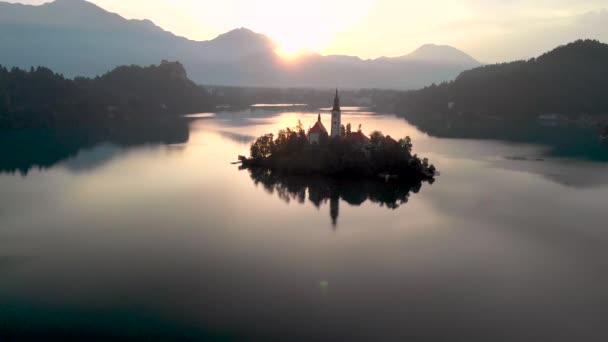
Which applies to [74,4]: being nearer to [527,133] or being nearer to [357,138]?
[527,133]

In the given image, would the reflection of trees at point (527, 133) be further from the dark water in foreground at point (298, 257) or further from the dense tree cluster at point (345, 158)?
the dense tree cluster at point (345, 158)

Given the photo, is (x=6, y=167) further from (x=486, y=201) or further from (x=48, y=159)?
(x=486, y=201)

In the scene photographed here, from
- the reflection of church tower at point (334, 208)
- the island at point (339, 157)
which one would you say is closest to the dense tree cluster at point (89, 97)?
the island at point (339, 157)

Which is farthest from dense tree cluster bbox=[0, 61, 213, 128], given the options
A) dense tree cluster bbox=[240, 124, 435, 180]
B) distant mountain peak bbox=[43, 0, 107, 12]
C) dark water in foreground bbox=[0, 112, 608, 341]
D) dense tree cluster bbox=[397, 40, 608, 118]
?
distant mountain peak bbox=[43, 0, 107, 12]

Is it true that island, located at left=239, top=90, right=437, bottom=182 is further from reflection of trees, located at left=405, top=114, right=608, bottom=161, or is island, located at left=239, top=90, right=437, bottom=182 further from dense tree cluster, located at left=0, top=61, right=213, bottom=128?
dense tree cluster, located at left=0, top=61, right=213, bottom=128

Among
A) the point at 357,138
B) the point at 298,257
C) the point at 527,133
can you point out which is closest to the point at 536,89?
the point at 527,133

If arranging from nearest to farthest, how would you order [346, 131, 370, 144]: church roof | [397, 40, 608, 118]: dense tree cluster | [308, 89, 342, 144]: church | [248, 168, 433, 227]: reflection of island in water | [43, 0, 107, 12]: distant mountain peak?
[248, 168, 433, 227]: reflection of island in water, [346, 131, 370, 144]: church roof, [308, 89, 342, 144]: church, [397, 40, 608, 118]: dense tree cluster, [43, 0, 107, 12]: distant mountain peak
